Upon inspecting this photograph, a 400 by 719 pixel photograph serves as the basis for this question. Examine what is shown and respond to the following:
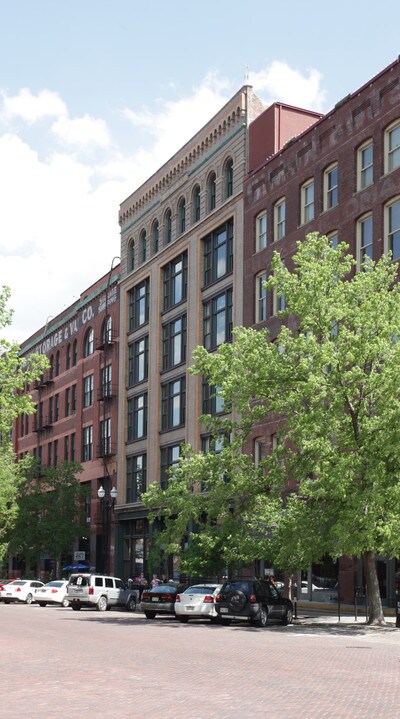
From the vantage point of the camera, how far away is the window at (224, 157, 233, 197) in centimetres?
5488

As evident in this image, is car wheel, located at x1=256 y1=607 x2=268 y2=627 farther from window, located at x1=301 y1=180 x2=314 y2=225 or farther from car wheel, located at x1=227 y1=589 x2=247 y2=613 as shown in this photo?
window, located at x1=301 y1=180 x2=314 y2=225

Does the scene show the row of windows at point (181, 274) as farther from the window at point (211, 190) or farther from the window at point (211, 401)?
the window at point (211, 401)

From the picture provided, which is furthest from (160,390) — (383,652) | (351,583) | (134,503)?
→ (383,652)

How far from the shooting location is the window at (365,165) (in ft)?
137

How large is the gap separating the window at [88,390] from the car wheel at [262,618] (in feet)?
143

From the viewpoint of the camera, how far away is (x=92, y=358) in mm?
74438

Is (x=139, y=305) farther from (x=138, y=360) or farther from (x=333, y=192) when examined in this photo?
(x=333, y=192)

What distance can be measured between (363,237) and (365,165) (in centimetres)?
313

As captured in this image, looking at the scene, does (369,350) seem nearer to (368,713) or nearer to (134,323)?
(368,713)

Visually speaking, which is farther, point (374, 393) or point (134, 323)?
point (134, 323)

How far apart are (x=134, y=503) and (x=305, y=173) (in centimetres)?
2594

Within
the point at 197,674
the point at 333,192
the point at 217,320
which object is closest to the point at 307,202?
the point at 333,192

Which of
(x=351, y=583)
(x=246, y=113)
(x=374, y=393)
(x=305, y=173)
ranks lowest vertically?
(x=351, y=583)

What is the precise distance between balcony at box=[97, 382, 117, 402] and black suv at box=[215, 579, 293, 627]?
37.0 m
